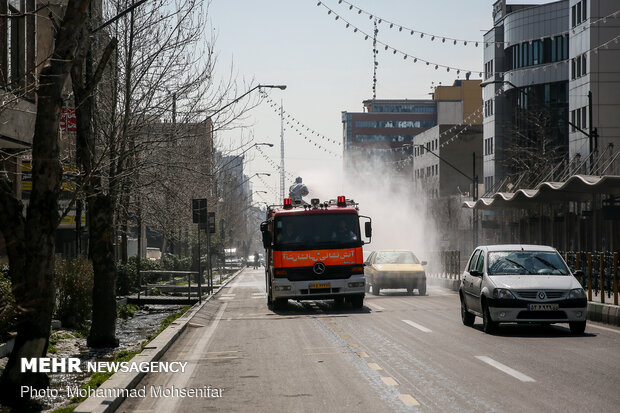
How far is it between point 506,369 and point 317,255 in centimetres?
1439

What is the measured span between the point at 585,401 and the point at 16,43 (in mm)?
17862

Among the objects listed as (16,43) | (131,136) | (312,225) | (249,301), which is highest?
(16,43)

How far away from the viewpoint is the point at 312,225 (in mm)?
26906

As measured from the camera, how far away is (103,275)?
1725 centimetres

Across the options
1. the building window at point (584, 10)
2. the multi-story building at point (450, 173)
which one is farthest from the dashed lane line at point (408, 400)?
the multi-story building at point (450, 173)

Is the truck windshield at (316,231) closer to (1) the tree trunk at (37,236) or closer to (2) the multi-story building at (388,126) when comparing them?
(1) the tree trunk at (37,236)

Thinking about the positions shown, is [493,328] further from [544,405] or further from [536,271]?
[544,405]

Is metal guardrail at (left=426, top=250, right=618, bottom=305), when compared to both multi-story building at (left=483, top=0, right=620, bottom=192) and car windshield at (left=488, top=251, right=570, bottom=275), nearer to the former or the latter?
car windshield at (left=488, top=251, right=570, bottom=275)

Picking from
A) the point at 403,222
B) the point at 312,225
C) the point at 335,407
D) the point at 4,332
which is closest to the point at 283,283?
the point at 312,225

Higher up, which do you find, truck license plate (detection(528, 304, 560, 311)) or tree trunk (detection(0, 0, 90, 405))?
tree trunk (detection(0, 0, 90, 405))

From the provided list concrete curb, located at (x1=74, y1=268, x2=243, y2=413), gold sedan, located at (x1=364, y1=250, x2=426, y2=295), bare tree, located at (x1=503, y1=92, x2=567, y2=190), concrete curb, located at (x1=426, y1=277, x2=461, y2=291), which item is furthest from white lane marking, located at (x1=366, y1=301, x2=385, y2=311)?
bare tree, located at (x1=503, y1=92, x2=567, y2=190)

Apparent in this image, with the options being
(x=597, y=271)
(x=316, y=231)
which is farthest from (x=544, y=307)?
(x=316, y=231)

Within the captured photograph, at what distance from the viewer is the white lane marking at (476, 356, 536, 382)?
11.5 meters

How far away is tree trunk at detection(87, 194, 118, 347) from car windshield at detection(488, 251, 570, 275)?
23.0 ft
